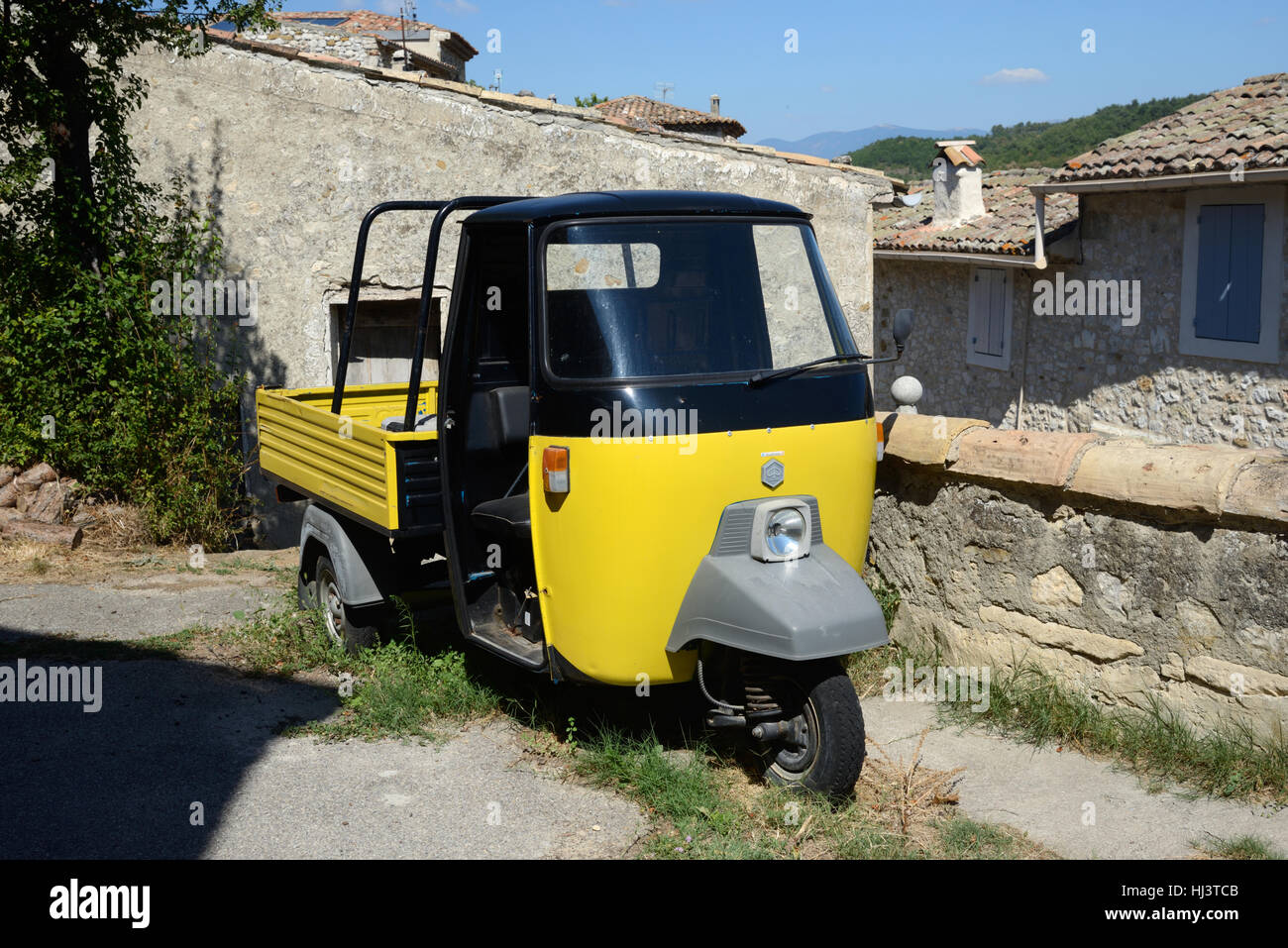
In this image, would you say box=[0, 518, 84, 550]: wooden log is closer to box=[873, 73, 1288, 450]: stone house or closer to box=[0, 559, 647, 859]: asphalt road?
box=[0, 559, 647, 859]: asphalt road

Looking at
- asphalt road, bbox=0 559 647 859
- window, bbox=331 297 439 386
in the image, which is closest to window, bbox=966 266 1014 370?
window, bbox=331 297 439 386

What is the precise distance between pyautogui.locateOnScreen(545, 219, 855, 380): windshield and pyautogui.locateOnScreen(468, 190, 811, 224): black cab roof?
5 centimetres

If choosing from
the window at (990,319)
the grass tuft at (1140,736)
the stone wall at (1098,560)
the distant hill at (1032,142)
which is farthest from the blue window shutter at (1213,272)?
the distant hill at (1032,142)

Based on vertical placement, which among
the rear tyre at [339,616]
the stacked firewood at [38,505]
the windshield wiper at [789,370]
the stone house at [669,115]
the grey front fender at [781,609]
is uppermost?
the stone house at [669,115]

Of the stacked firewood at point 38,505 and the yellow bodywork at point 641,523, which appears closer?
the yellow bodywork at point 641,523

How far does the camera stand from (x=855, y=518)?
15.8 feet

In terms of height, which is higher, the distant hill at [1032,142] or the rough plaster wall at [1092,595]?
the distant hill at [1032,142]

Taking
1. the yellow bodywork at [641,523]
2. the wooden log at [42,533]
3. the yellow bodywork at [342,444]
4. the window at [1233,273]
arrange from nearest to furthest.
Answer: the yellow bodywork at [641,523]
the yellow bodywork at [342,444]
the wooden log at [42,533]
the window at [1233,273]

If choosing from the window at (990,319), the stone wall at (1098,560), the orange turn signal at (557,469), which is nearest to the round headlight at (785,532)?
the orange turn signal at (557,469)

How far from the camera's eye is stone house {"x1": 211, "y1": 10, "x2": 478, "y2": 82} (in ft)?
64.6

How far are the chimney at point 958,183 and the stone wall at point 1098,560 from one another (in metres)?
11.5

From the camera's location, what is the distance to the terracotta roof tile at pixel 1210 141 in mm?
10750

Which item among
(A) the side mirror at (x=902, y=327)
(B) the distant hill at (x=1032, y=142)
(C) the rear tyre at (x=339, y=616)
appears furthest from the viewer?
(B) the distant hill at (x=1032, y=142)

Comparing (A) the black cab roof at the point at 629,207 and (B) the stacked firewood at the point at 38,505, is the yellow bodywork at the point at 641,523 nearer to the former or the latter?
(A) the black cab roof at the point at 629,207
